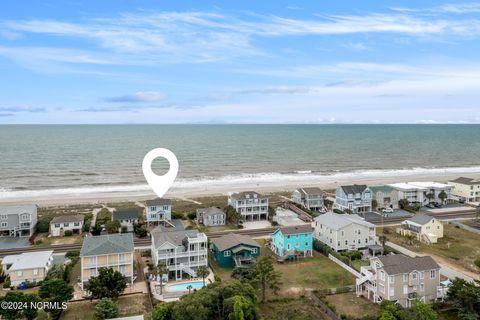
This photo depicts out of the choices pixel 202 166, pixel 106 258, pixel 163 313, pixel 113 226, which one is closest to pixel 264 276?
pixel 163 313

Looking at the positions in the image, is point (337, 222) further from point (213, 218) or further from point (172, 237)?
point (172, 237)

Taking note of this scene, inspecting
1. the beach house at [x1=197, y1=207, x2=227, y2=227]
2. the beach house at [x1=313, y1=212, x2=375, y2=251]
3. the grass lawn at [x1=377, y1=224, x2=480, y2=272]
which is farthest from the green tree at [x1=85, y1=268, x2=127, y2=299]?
the grass lawn at [x1=377, y1=224, x2=480, y2=272]

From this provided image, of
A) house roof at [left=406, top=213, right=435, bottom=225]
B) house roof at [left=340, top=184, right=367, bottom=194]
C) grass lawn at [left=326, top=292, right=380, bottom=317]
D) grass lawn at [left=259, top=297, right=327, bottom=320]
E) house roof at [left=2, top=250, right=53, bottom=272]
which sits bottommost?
grass lawn at [left=326, top=292, right=380, bottom=317]

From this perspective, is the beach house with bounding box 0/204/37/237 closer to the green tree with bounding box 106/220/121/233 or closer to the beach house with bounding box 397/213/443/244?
the green tree with bounding box 106/220/121/233

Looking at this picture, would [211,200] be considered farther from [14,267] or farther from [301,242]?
[14,267]

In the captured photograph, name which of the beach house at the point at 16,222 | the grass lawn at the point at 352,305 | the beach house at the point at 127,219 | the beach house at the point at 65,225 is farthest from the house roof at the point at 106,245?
the beach house at the point at 16,222

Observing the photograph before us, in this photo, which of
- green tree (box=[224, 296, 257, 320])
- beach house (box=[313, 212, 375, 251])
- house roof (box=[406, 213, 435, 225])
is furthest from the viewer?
house roof (box=[406, 213, 435, 225])

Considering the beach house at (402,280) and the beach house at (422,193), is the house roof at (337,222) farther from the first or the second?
the beach house at (422,193)
